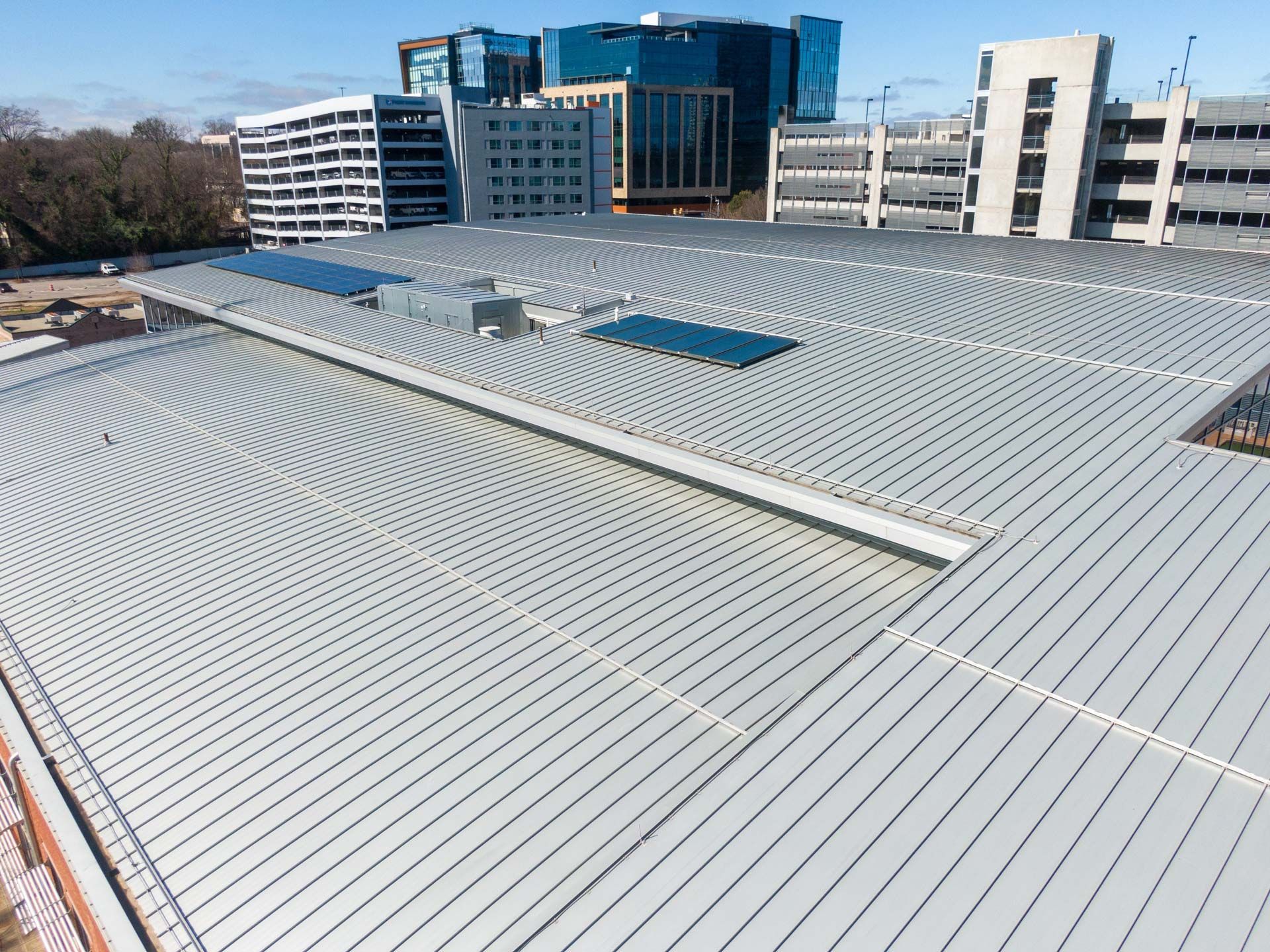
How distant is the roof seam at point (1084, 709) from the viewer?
26.1 feet

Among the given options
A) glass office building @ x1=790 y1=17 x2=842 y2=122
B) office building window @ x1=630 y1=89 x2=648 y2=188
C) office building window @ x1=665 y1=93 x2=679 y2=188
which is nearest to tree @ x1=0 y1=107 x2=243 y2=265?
office building window @ x1=630 y1=89 x2=648 y2=188

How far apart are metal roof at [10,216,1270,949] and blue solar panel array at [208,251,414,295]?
1057 cm

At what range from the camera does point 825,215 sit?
276 feet

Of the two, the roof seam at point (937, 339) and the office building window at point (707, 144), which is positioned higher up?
the office building window at point (707, 144)

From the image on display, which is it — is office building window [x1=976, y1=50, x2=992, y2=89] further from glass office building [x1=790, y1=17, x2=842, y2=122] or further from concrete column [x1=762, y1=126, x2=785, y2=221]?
glass office building [x1=790, y1=17, x2=842, y2=122]

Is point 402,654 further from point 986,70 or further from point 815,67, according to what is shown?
point 815,67

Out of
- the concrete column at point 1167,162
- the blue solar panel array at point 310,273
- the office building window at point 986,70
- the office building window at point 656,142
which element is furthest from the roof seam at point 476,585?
the office building window at point 656,142

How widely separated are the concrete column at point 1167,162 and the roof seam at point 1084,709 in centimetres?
6103

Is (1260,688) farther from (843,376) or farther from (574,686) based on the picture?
(843,376)

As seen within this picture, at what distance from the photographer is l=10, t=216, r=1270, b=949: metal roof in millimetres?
7469

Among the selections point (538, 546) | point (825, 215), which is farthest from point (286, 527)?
point (825, 215)

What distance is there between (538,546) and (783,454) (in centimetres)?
492

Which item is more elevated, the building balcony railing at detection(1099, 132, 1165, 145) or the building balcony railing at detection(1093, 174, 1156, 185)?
the building balcony railing at detection(1099, 132, 1165, 145)

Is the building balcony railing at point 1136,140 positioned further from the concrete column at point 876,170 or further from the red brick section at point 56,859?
the red brick section at point 56,859
